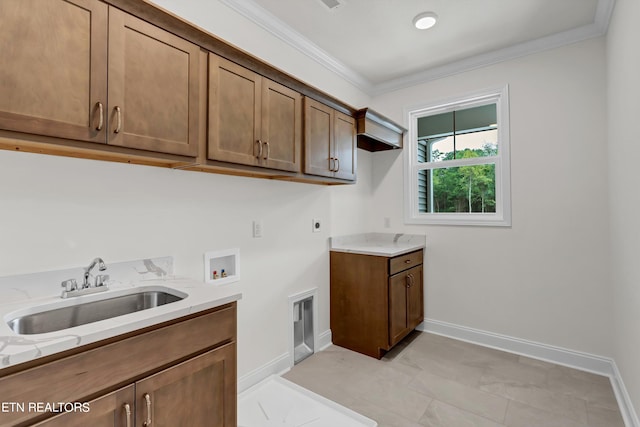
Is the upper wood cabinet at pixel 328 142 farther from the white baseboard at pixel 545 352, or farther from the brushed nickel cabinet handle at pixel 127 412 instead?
the white baseboard at pixel 545 352

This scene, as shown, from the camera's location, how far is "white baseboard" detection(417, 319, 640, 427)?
213 cm

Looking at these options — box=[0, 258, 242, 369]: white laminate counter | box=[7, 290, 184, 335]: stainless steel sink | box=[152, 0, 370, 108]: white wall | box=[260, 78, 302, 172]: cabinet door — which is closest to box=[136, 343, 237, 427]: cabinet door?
box=[0, 258, 242, 369]: white laminate counter

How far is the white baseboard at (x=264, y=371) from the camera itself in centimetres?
221

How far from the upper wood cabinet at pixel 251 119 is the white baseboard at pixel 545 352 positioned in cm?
232

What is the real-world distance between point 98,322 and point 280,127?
147 centimetres

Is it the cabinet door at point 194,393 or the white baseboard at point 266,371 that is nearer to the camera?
the cabinet door at point 194,393

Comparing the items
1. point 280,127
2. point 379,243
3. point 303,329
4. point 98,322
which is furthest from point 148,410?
point 379,243

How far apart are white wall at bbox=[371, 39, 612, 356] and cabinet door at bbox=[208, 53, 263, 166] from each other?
2223 millimetres

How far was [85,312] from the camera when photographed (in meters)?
1.40

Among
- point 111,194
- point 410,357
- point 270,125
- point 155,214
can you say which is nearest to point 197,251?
point 155,214

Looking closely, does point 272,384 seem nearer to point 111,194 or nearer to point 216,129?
point 111,194

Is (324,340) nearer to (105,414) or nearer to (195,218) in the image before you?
(195,218)

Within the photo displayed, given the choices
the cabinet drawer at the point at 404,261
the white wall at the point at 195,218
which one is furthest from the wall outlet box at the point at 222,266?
the cabinet drawer at the point at 404,261

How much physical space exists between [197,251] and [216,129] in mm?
770
